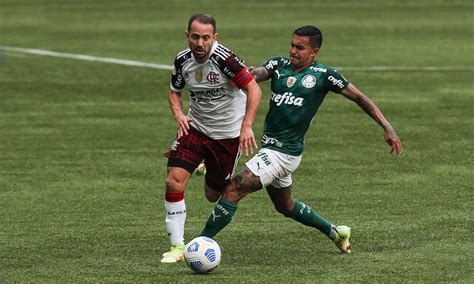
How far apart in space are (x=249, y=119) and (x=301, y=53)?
0.94 metres

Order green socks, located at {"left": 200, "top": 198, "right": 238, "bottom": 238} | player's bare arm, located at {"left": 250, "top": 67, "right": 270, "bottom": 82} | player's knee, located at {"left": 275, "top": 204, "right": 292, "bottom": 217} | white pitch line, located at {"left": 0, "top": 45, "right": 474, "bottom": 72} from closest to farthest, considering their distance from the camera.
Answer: green socks, located at {"left": 200, "top": 198, "right": 238, "bottom": 238} → player's bare arm, located at {"left": 250, "top": 67, "right": 270, "bottom": 82} → player's knee, located at {"left": 275, "top": 204, "right": 292, "bottom": 217} → white pitch line, located at {"left": 0, "top": 45, "right": 474, "bottom": 72}

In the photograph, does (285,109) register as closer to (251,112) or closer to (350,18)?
(251,112)

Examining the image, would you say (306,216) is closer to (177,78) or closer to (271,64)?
(271,64)

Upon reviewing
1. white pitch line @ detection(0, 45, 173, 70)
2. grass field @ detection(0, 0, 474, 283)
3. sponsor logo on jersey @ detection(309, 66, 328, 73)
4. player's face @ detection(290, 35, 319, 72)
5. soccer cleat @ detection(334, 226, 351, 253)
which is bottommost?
white pitch line @ detection(0, 45, 173, 70)

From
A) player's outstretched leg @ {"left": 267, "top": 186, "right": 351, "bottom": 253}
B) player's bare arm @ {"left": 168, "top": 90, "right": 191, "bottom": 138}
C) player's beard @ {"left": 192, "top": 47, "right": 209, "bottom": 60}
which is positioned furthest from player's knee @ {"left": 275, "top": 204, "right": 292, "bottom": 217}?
player's beard @ {"left": 192, "top": 47, "right": 209, "bottom": 60}

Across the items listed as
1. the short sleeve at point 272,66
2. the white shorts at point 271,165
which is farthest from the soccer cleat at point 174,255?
the short sleeve at point 272,66

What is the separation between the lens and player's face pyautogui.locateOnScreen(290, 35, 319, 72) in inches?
523

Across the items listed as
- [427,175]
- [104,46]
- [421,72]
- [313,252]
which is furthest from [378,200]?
[104,46]

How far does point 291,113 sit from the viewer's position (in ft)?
43.8

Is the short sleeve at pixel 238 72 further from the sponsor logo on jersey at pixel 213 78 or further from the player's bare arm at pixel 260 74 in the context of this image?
the sponsor logo on jersey at pixel 213 78

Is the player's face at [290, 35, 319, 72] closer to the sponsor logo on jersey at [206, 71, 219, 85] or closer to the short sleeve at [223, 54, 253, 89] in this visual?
the short sleeve at [223, 54, 253, 89]

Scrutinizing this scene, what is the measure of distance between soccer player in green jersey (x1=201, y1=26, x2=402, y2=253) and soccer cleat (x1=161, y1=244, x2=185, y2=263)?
31 cm

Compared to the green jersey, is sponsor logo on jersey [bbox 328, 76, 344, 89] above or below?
above

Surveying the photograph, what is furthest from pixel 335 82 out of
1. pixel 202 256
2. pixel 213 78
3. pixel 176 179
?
pixel 202 256
